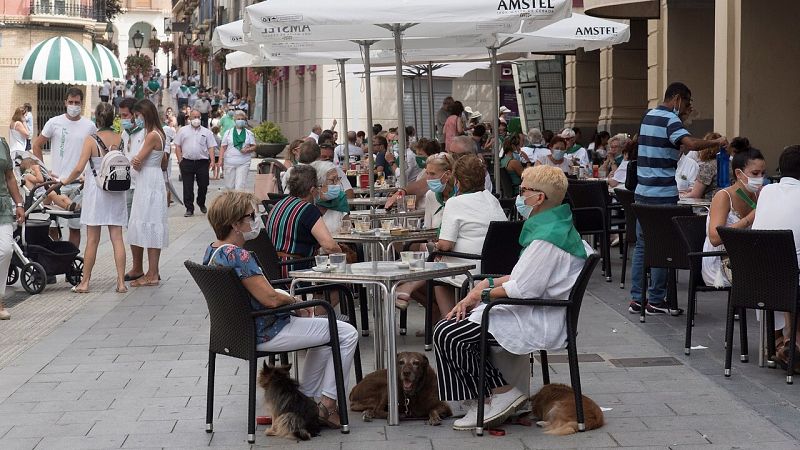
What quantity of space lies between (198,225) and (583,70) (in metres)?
9.62

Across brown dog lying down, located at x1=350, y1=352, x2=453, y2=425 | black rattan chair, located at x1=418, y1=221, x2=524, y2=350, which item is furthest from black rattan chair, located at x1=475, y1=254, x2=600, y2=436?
black rattan chair, located at x1=418, y1=221, x2=524, y2=350

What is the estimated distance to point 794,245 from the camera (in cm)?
745

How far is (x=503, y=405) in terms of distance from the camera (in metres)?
6.68

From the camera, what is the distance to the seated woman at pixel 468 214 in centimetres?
859

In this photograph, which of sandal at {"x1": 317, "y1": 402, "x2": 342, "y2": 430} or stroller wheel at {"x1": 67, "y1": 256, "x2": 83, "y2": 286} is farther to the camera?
stroller wheel at {"x1": 67, "y1": 256, "x2": 83, "y2": 286}

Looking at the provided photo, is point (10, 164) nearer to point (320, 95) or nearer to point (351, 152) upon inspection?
point (351, 152)

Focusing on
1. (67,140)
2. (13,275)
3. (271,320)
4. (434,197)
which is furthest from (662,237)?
(67,140)

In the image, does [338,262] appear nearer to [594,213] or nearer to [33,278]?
[594,213]

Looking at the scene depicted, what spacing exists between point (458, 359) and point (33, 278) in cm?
721

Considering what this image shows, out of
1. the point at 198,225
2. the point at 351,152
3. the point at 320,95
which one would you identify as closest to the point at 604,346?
the point at 198,225

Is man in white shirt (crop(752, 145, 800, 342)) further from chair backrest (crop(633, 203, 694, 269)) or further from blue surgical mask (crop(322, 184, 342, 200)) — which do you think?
blue surgical mask (crop(322, 184, 342, 200))

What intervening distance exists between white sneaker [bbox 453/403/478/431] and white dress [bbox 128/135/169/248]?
6.62 m

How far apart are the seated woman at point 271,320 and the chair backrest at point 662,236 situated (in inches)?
140

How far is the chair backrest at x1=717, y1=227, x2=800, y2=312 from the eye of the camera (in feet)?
24.4
